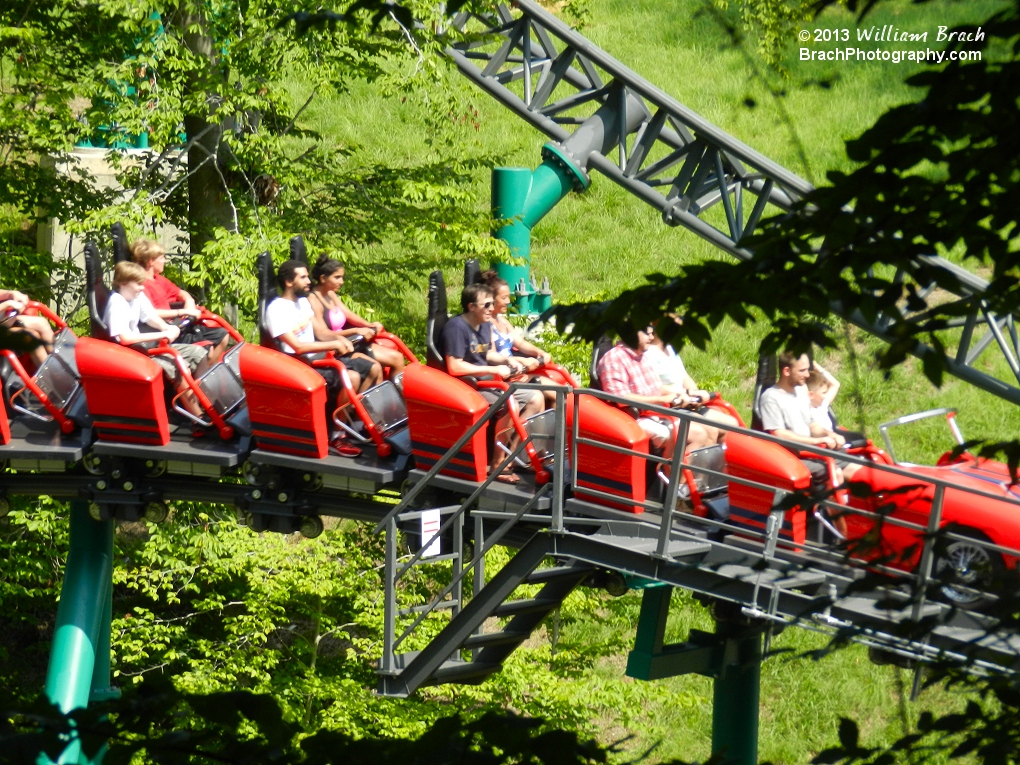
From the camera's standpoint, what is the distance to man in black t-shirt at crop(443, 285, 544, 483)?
6.80 m

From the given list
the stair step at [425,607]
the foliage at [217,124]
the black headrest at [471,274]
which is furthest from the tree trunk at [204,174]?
the stair step at [425,607]

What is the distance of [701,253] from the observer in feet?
63.2

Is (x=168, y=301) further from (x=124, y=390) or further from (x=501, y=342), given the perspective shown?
(x=501, y=342)

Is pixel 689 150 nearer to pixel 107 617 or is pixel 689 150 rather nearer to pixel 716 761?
pixel 107 617

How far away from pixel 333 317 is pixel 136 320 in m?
1.11

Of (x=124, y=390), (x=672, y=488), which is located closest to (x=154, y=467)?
(x=124, y=390)

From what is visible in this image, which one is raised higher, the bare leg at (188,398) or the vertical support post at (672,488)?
the bare leg at (188,398)

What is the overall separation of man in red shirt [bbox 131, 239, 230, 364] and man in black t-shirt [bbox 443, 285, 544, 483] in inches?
63.8

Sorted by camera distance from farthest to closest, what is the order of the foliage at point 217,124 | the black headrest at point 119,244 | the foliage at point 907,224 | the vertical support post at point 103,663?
the foliage at point 217,124 → the vertical support post at point 103,663 → the black headrest at point 119,244 → the foliage at point 907,224

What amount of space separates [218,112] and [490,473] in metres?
4.45

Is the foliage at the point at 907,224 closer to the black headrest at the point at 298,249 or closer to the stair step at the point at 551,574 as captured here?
the stair step at the point at 551,574

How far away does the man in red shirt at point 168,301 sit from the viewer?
25.0 feet

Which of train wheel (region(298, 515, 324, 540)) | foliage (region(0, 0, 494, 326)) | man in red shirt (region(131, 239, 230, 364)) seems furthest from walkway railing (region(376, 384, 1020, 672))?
foliage (region(0, 0, 494, 326))

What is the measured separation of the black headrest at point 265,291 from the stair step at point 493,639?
199 centimetres
